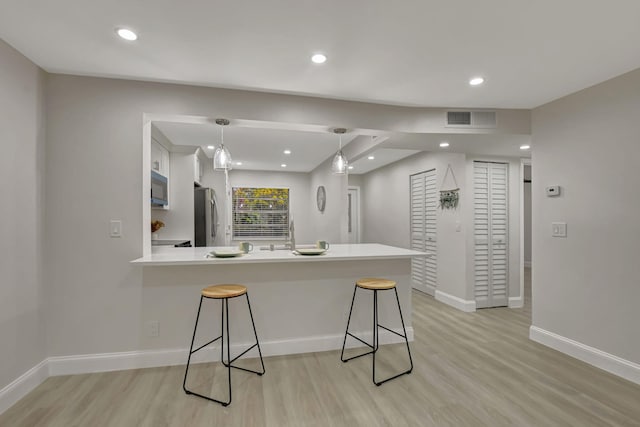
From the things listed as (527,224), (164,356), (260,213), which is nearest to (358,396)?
(164,356)

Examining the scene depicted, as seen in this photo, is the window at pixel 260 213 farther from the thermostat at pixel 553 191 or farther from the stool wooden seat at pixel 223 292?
the thermostat at pixel 553 191

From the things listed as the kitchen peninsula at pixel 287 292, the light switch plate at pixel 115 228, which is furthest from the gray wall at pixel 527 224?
the light switch plate at pixel 115 228

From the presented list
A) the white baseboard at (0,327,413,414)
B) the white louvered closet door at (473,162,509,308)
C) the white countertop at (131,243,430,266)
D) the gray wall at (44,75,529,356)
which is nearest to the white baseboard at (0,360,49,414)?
the white baseboard at (0,327,413,414)

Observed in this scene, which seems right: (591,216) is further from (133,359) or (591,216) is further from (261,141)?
A: (133,359)

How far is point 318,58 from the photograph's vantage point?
2.08 m

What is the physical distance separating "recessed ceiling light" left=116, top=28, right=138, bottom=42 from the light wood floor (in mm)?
2378

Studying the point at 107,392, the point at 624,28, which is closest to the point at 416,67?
the point at 624,28

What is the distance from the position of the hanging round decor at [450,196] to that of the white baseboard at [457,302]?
1.28 meters

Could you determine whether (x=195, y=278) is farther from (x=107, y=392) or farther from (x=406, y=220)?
(x=406, y=220)

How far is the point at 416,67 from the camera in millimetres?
2211

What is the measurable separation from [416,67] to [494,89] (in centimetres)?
90

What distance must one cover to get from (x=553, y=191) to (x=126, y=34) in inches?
145

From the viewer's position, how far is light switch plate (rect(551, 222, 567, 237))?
273 centimetres

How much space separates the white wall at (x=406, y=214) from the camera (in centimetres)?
405
